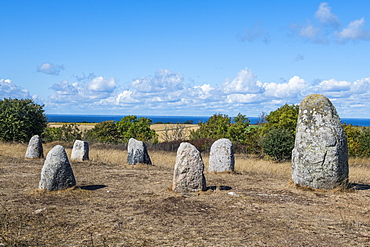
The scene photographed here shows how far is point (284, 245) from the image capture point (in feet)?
18.7

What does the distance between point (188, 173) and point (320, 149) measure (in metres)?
3.85

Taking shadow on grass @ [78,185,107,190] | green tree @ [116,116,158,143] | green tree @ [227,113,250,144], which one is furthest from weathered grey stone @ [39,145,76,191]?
green tree @ [116,116,158,143]

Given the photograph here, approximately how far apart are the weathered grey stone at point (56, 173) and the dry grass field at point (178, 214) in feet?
0.78

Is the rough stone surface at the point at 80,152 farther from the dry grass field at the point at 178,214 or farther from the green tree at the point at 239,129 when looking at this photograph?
the green tree at the point at 239,129

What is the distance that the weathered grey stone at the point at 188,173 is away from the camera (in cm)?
966

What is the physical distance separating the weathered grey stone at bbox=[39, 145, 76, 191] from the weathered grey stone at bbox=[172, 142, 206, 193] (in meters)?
3.10

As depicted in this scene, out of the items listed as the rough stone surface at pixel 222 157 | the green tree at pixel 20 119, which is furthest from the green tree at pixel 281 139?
the green tree at pixel 20 119

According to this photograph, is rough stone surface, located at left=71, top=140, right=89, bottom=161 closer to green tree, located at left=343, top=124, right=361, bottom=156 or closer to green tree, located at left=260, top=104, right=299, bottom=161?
green tree, located at left=260, top=104, right=299, bottom=161

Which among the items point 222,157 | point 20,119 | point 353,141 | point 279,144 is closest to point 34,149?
point 20,119

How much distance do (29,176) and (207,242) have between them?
899 cm

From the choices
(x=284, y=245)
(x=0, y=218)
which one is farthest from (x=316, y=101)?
(x=0, y=218)

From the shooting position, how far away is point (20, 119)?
2506cm

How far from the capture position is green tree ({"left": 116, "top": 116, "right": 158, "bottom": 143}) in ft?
108

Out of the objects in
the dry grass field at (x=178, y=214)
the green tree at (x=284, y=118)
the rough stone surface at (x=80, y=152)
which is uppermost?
the green tree at (x=284, y=118)
